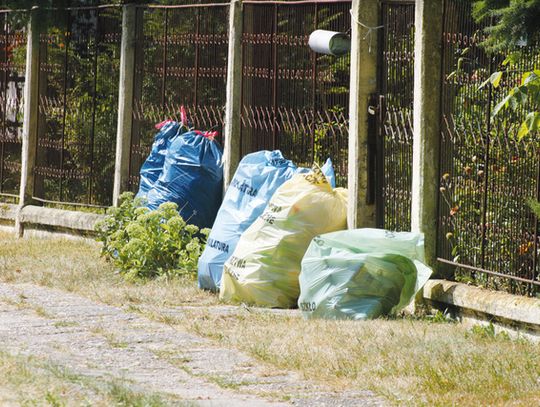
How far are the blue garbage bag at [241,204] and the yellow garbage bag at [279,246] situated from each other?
380 millimetres

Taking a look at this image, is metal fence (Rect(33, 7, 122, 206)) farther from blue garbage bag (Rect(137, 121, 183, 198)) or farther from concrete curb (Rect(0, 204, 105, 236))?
blue garbage bag (Rect(137, 121, 183, 198))

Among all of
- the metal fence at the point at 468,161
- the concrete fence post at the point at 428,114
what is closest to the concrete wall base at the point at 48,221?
the metal fence at the point at 468,161

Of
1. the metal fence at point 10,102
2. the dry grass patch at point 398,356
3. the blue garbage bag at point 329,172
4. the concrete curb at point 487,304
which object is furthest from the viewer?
the metal fence at point 10,102

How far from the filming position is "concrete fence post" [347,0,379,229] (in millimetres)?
9383

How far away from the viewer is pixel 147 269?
410 inches

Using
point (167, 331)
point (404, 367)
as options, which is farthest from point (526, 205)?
point (167, 331)

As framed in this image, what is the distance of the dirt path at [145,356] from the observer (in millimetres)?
6043

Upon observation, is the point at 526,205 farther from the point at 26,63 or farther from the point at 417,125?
the point at 26,63

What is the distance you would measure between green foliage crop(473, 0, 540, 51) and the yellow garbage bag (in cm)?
200

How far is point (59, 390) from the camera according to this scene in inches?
228

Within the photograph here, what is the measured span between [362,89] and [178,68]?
303 centimetres

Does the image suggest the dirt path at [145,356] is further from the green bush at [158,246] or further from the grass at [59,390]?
the green bush at [158,246]

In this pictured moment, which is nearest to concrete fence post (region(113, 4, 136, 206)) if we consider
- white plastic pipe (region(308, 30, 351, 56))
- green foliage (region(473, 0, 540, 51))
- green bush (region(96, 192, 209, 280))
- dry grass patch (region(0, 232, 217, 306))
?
dry grass patch (region(0, 232, 217, 306))

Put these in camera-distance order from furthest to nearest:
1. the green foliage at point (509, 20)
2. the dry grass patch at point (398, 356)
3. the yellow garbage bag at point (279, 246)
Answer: the yellow garbage bag at point (279, 246) < the green foliage at point (509, 20) < the dry grass patch at point (398, 356)
